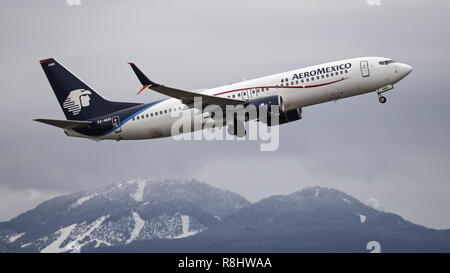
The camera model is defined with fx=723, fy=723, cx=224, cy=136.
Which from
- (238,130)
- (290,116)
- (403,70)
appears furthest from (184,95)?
(403,70)

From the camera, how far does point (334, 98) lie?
6594cm

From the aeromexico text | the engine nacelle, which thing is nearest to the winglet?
the aeromexico text

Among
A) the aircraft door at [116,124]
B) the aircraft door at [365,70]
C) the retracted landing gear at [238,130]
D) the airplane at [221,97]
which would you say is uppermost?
the aircraft door at [365,70]

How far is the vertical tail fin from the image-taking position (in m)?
73.5

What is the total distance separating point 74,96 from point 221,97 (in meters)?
16.9

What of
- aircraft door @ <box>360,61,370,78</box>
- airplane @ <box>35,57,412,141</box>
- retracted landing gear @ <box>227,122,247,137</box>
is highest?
aircraft door @ <box>360,61,370,78</box>

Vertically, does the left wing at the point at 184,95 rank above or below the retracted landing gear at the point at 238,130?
above

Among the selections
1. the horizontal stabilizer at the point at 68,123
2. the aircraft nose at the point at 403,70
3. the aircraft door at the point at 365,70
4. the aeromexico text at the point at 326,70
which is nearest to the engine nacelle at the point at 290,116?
the aeromexico text at the point at 326,70

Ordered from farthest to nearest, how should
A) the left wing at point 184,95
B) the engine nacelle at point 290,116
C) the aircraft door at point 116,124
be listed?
1. the aircraft door at point 116,124
2. the engine nacelle at point 290,116
3. the left wing at point 184,95

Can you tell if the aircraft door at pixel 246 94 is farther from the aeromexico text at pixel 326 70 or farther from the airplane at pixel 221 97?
the aeromexico text at pixel 326 70

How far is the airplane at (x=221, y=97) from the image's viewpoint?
65.2 m

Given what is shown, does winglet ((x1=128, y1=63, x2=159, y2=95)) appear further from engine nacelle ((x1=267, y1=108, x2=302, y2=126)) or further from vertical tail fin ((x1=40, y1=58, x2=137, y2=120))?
engine nacelle ((x1=267, y1=108, x2=302, y2=126))
